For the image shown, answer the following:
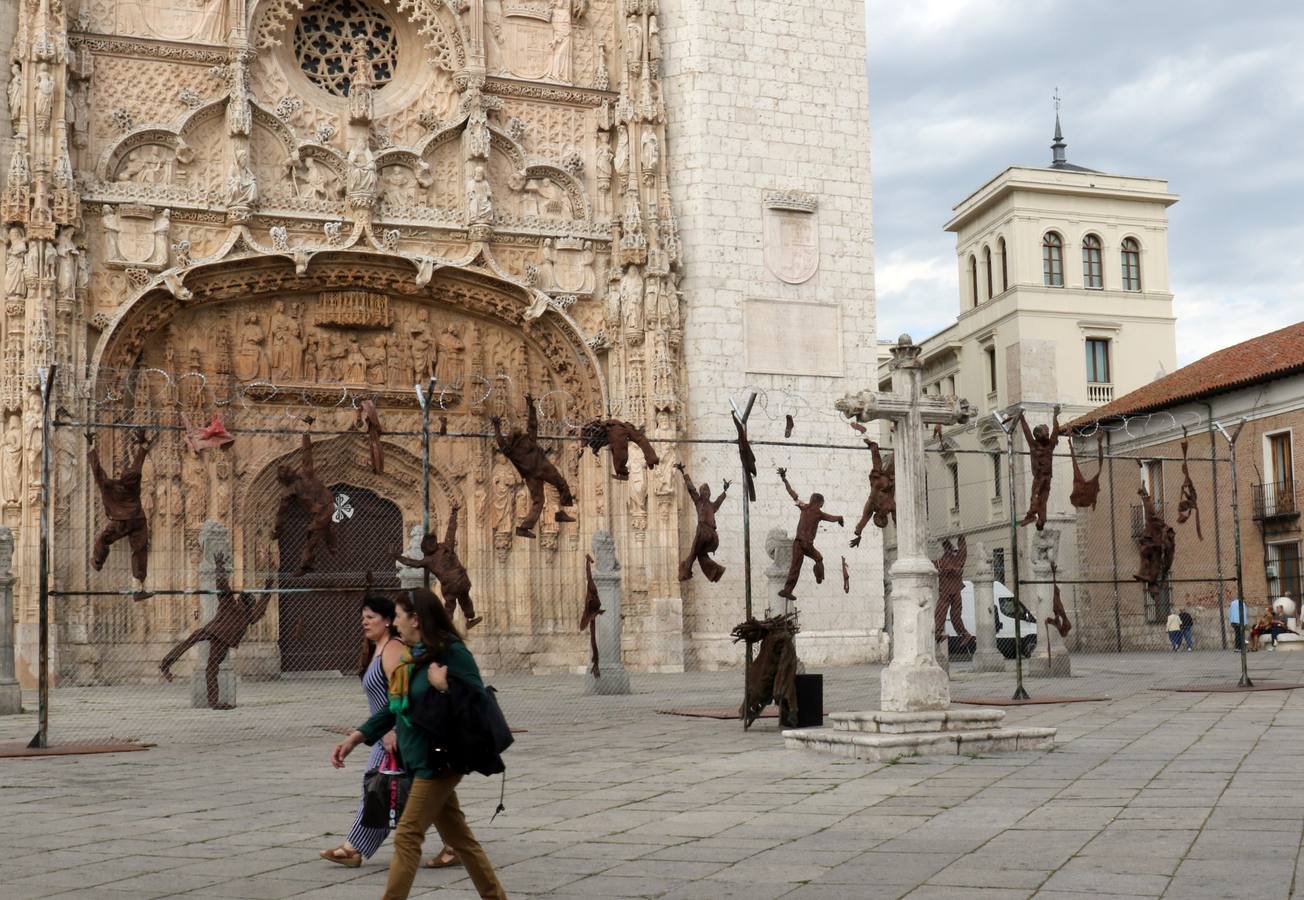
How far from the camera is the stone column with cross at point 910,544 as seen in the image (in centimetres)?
1162

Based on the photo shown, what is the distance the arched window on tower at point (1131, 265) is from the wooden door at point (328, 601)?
30.4 meters

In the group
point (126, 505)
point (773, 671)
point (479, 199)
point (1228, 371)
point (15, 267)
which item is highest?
point (479, 199)

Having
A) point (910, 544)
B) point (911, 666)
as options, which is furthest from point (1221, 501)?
point (911, 666)

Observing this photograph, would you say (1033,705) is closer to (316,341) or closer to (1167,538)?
(1167,538)

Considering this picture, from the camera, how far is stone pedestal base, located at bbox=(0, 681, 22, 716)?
16.8m

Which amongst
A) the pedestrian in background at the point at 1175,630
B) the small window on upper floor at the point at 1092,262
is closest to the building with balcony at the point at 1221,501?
the pedestrian in background at the point at 1175,630

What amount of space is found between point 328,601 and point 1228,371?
2188 centimetres

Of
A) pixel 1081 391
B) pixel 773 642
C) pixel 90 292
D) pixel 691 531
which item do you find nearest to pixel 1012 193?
pixel 1081 391

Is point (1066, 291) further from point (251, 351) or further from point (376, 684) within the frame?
point (376, 684)

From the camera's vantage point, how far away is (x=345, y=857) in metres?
7.26

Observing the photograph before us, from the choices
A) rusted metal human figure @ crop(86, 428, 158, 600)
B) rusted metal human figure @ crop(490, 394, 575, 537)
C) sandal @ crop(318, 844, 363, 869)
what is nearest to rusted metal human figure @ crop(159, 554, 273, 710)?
rusted metal human figure @ crop(86, 428, 158, 600)

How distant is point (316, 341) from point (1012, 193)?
1090 inches

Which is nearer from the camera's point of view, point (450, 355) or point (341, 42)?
point (450, 355)

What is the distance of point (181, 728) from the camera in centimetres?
1516
